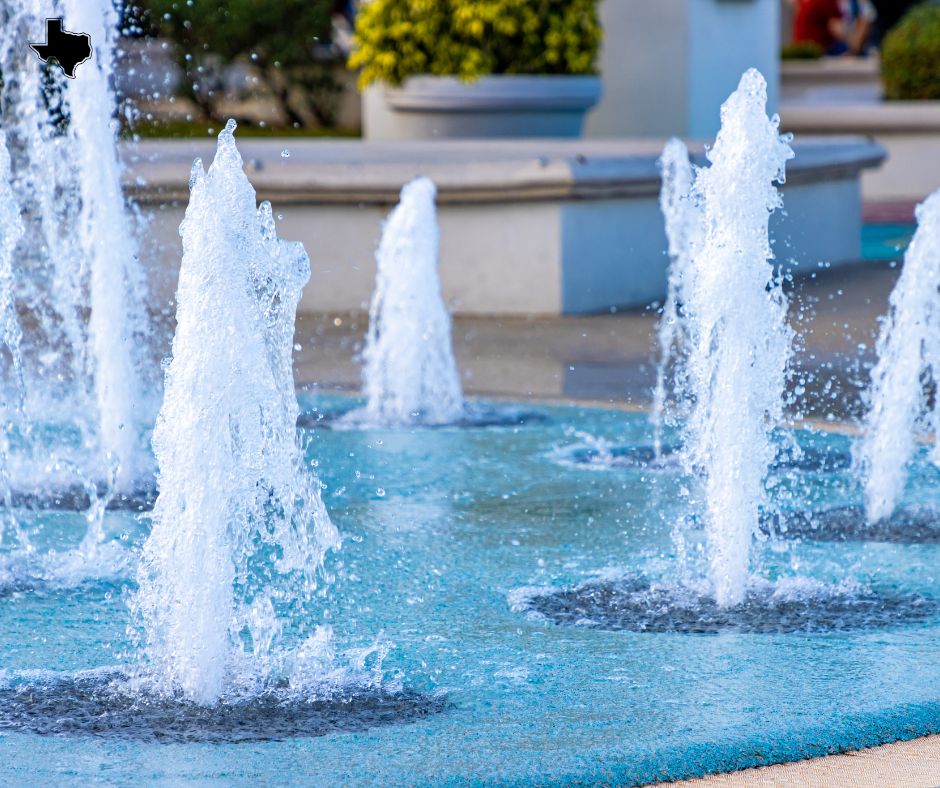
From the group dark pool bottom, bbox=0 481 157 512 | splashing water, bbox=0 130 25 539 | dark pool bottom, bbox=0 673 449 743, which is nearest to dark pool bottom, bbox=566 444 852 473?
dark pool bottom, bbox=0 481 157 512

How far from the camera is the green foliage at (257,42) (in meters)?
19.1

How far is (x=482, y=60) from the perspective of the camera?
13523mm

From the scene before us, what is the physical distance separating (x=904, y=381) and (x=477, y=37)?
7894 mm

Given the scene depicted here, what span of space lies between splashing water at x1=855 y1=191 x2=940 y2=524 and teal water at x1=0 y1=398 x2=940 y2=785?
0.25 metres

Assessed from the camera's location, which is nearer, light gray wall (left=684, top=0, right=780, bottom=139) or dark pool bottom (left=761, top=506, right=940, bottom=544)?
dark pool bottom (left=761, top=506, right=940, bottom=544)

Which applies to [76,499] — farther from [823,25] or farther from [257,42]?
[823,25]

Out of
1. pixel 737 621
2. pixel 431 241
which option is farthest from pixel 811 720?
pixel 431 241

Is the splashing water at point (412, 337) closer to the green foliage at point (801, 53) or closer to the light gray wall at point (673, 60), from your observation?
the light gray wall at point (673, 60)

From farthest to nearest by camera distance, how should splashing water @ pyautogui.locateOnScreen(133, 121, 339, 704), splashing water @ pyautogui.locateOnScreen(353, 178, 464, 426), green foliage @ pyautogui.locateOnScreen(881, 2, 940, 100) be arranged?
1. green foliage @ pyautogui.locateOnScreen(881, 2, 940, 100)
2. splashing water @ pyautogui.locateOnScreen(353, 178, 464, 426)
3. splashing water @ pyautogui.locateOnScreen(133, 121, 339, 704)

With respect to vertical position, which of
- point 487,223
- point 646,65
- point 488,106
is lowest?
point 487,223

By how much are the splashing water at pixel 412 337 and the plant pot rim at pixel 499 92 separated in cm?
530

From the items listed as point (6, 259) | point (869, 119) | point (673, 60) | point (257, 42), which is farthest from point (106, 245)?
point (257, 42)

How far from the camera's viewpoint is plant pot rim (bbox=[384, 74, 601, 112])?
44.5ft

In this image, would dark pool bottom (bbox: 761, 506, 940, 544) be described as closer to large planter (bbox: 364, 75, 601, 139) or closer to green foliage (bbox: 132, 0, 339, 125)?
large planter (bbox: 364, 75, 601, 139)
